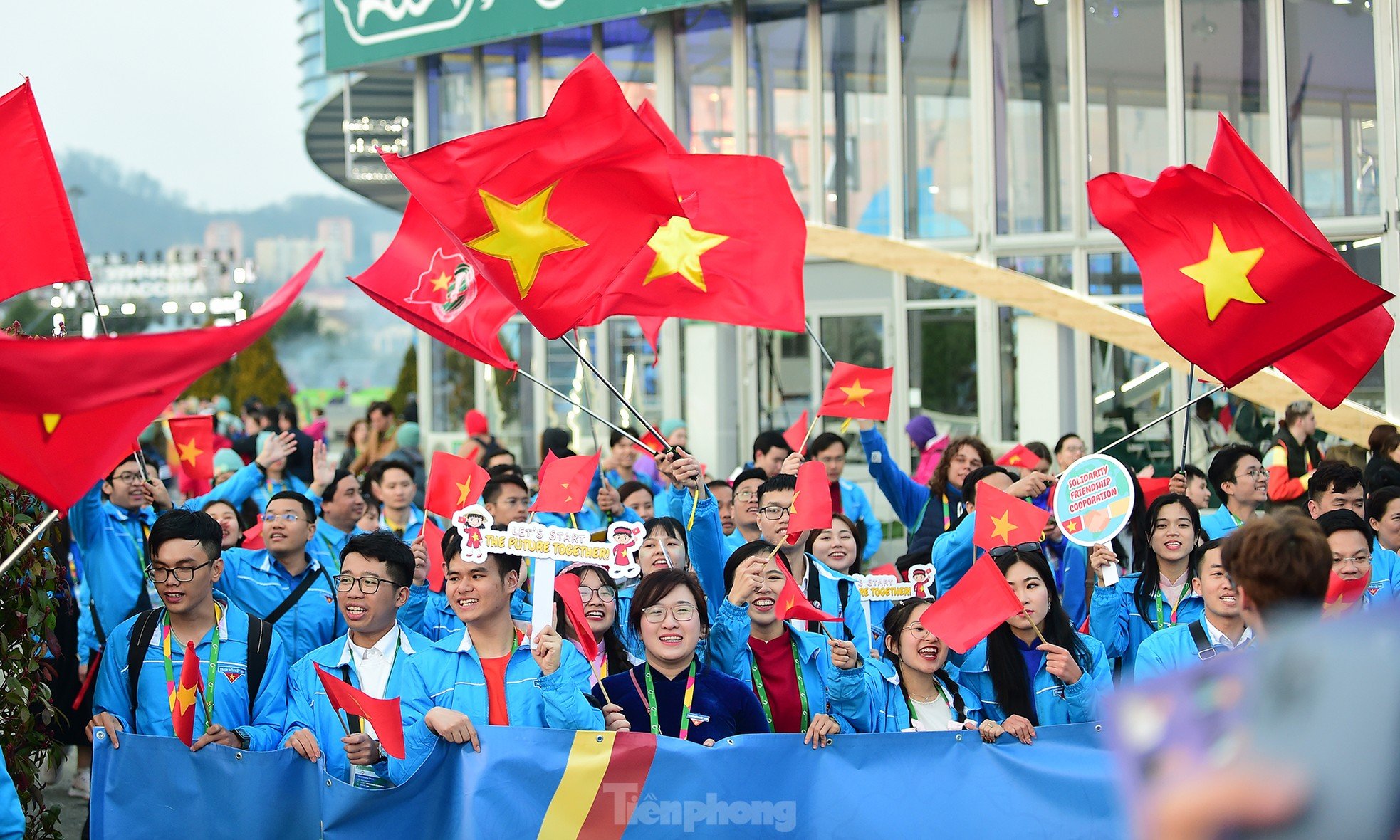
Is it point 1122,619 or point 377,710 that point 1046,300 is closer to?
point 1122,619

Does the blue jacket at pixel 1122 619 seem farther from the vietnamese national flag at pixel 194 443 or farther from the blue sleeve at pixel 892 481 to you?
the vietnamese national flag at pixel 194 443

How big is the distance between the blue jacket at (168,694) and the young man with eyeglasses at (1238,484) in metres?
4.87

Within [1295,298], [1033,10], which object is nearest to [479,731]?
[1295,298]

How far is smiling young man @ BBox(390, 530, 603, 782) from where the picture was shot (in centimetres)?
458

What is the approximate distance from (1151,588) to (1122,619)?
0.26 m

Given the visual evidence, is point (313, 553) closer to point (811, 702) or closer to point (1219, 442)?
point (811, 702)

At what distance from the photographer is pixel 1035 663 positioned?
204 inches

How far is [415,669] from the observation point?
4.86 meters

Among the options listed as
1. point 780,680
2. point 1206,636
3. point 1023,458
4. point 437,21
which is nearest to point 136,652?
point 780,680

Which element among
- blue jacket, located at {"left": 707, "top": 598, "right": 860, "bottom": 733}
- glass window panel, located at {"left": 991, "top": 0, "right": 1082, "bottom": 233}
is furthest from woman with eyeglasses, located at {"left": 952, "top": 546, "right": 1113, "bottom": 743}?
glass window panel, located at {"left": 991, "top": 0, "right": 1082, "bottom": 233}

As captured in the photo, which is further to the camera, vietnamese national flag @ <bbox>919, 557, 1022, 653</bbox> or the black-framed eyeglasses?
the black-framed eyeglasses

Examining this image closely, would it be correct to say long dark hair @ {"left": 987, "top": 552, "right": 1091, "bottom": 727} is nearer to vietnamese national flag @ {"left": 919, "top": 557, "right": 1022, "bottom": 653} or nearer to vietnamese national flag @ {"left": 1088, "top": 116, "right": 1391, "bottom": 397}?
vietnamese national flag @ {"left": 919, "top": 557, "right": 1022, "bottom": 653}

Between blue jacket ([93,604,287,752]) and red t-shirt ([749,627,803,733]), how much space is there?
5.82 ft

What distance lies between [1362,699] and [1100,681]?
375cm
